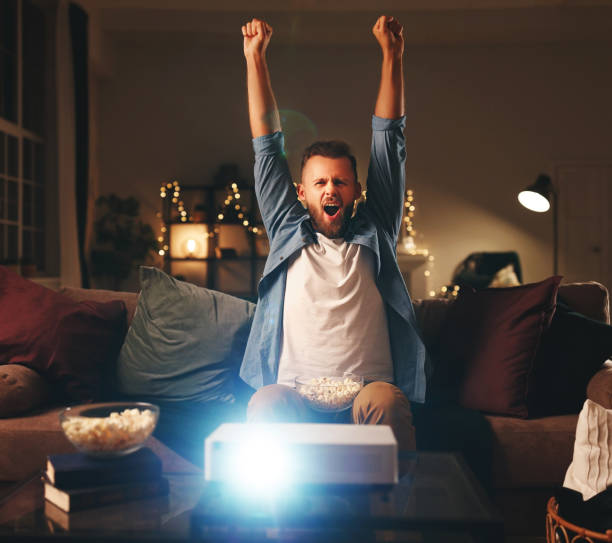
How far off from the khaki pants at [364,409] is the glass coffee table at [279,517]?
24 cm

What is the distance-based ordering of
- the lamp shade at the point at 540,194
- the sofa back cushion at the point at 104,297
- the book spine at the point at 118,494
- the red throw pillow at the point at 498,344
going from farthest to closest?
1. the lamp shade at the point at 540,194
2. the sofa back cushion at the point at 104,297
3. the red throw pillow at the point at 498,344
4. the book spine at the point at 118,494

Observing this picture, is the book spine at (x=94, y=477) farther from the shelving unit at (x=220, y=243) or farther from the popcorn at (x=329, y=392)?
the shelving unit at (x=220, y=243)

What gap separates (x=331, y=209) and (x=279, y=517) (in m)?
1.00

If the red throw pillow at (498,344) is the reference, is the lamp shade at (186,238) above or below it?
above

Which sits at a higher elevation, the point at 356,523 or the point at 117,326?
the point at 117,326

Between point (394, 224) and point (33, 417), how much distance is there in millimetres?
1269

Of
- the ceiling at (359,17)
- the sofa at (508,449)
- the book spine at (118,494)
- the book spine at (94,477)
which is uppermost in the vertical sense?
the ceiling at (359,17)

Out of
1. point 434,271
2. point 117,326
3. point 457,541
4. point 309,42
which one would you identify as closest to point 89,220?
point 309,42

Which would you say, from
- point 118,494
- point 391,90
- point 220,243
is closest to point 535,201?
point 391,90

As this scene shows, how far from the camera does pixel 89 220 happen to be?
232 inches

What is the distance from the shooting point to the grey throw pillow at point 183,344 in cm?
196

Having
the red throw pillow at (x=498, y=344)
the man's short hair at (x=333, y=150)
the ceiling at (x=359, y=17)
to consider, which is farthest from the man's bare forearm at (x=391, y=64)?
the ceiling at (x=359, y=17)

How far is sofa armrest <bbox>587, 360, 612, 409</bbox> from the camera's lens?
1.78 metres

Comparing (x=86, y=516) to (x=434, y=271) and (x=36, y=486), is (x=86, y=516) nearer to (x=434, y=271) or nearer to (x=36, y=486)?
(x=36, y=486)
